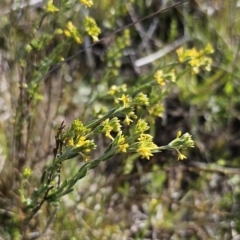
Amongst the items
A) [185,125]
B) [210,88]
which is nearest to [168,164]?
[185,125]

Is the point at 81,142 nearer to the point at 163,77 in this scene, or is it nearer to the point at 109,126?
the point at 109,126

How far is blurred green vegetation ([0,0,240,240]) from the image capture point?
180cm

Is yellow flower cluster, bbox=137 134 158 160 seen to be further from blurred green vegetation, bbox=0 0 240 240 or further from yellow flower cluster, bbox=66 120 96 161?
blurred green vegetation, bbox=0 0 240 240

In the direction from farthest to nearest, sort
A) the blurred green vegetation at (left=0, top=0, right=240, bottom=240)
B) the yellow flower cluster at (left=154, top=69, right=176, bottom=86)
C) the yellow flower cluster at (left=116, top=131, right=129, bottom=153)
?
the blurred green vegetation at (left=0, top=0, right=240, bottom=240)
the yellow flower cluster at (left=154, top=69, right=176, bottom=86)
the yellow flower cluster at (left=116, top=131, right=129, bottom=153)

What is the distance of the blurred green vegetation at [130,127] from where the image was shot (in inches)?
71.0

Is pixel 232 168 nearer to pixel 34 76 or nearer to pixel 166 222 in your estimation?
pixel 166 222

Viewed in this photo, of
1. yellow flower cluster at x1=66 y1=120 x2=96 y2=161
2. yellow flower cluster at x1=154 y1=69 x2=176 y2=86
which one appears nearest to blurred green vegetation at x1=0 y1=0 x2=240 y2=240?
yellow flower cluster at x1=154 y1=69 x2=176 y2=86

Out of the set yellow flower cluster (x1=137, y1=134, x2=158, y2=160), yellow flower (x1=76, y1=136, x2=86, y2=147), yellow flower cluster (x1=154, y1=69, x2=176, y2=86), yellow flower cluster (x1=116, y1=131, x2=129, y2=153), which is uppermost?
yellow flower cluster (x1=154, y1=69, x2=176, y2=86)

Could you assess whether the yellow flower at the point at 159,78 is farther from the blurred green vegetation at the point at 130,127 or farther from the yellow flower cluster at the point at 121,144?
the yellow flower cluster at the point at 121,144

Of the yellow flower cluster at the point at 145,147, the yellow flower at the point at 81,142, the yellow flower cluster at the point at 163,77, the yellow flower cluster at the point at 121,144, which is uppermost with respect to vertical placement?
Answer: the yellow flower cluster at the point at 163,77

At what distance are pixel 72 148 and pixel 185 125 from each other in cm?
134

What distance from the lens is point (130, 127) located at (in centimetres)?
212

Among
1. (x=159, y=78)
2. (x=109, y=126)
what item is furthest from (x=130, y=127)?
(x=109, y=126)

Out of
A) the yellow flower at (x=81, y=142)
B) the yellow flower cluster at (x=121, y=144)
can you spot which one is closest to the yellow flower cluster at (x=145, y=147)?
the yellow flower cluster at (x=121, y=144)
